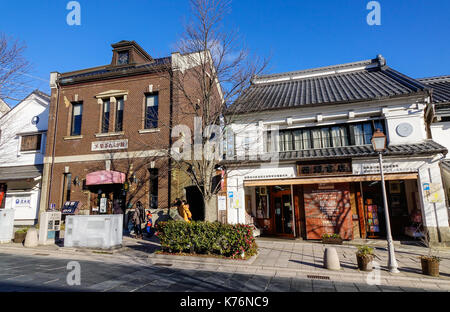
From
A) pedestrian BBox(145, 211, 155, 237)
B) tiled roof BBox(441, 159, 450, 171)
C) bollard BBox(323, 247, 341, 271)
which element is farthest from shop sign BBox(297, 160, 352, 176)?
pedestrian BBox(145, 211, 155, 237)

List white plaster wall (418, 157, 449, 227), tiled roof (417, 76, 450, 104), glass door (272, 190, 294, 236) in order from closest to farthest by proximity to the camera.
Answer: white plaster wall (418, 157, 449, 227) < glass door (272, 190, 294, 236) < tiled roof (417, 76, 450, 104)

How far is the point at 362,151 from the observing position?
1220cm

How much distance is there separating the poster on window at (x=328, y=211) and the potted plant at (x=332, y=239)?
718mm

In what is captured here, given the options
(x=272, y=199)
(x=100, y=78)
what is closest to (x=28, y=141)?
(x=100, y=78)

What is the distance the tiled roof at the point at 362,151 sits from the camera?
438 inches

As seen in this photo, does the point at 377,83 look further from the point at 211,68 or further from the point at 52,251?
the point at 52,251

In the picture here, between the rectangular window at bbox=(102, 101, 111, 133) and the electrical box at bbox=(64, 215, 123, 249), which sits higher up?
the rectangular window at bbox=(102, 101, 111, 133)

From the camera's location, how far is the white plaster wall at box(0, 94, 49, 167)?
19406mm

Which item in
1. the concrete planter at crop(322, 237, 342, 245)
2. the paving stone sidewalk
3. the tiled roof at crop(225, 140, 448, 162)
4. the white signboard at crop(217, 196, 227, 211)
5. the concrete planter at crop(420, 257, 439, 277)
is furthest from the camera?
the white signboard at crop(217, 196, 227, 211)

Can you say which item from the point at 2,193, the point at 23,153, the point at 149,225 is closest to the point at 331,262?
the point at 149,225

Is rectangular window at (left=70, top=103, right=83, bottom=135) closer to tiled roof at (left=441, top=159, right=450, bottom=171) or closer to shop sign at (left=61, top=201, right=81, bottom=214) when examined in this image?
shop sign at (left=61, top=201, right=81, bottom=214)

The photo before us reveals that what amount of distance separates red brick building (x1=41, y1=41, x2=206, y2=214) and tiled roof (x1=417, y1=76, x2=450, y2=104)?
49.3 feet

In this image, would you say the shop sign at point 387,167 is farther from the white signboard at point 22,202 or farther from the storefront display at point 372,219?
the white signboard at point 22,202

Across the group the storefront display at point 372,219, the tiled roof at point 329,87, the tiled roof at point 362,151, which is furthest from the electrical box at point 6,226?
the storefront display at point 372,219
